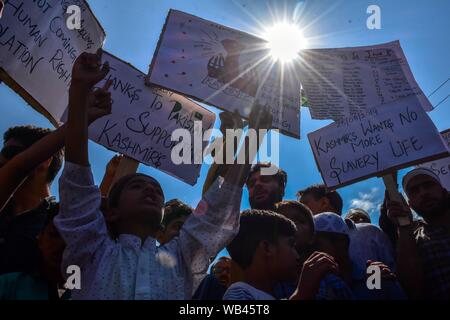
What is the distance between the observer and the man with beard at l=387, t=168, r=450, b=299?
104 inches

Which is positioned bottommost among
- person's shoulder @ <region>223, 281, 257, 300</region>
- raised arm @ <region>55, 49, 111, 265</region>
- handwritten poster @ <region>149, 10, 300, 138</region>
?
person's shoulder @ <region>223, 281, 257, 300</region>

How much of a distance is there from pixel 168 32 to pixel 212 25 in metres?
0.43

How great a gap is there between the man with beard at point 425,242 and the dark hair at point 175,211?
1538 mm

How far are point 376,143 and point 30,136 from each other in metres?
2.47

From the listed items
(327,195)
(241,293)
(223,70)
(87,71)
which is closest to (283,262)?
(241,293)

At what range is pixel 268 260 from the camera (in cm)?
237

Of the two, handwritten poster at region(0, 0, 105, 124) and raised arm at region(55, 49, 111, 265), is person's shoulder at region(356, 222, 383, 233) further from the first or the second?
Answer: handwritten poster at region(0, 0, 105, 124)

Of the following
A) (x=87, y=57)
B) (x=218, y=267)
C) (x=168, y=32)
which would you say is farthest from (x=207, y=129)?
(x=87, y=57)

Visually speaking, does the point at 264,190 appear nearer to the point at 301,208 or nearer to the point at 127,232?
the point at 301,208

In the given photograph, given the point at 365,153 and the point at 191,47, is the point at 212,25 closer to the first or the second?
the point at 191,47

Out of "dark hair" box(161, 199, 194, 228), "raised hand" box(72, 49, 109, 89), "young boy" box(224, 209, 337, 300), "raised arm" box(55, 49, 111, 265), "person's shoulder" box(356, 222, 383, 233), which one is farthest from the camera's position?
"dark hair" box(161, 199, 194, 228)

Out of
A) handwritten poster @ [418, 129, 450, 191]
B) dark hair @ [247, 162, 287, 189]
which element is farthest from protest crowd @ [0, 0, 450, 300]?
handwritten poster @ [418, 129, 450, 191]

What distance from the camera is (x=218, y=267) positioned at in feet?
13.4
